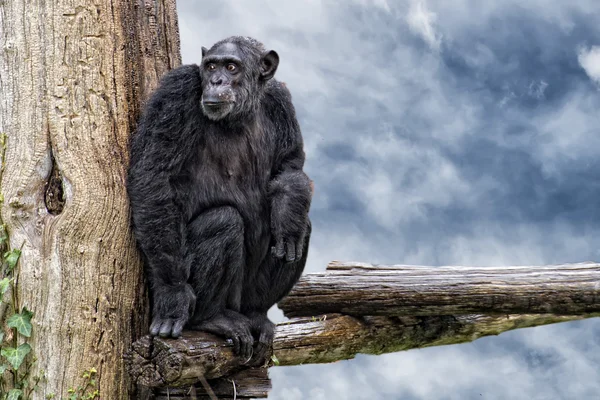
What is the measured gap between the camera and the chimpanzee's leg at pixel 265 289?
5.62 meters

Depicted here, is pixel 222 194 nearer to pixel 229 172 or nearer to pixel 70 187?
pixel 229 172

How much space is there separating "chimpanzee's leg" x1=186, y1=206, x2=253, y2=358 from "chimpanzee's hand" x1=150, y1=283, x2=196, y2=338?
0.34 ft

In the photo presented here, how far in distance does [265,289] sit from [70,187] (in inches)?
61.0

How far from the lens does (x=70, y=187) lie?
500 centimetres

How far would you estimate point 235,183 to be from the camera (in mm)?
5398

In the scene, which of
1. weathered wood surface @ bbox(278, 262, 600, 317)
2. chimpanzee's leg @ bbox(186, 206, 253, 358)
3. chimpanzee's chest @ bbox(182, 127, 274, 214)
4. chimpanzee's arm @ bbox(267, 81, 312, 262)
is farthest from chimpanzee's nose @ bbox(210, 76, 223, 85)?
weathered wood surface @ bbox(278, 262, 600, 317)

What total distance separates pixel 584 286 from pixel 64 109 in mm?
4500

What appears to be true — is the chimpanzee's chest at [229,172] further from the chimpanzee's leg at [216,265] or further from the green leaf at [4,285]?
the green leaf at [4,285]

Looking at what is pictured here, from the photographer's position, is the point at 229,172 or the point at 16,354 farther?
the point at 229,172

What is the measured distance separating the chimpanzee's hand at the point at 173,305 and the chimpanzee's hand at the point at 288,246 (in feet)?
2.16

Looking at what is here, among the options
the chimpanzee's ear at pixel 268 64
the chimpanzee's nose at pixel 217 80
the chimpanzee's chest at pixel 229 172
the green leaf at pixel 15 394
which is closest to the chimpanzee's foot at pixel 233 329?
the chimpanzee's chest at pixel 229 172

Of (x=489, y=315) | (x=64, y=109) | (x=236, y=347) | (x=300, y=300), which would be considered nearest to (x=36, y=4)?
(x=64, y=109)

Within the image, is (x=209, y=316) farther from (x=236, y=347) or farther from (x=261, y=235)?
(x=261, y=235)

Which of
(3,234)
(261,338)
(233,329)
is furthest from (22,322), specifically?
(261,338)
